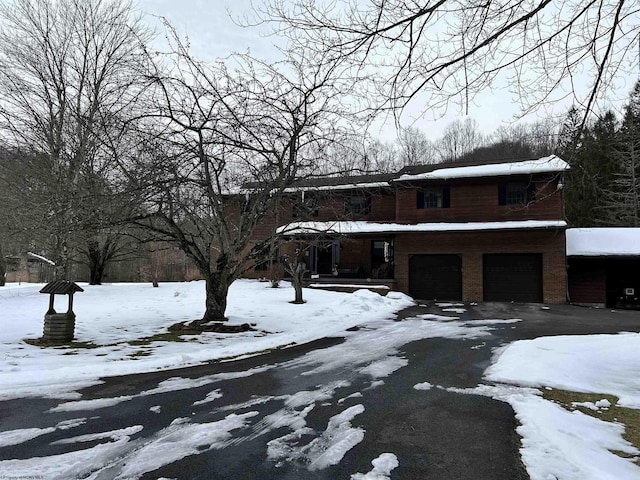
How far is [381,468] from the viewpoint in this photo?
320 cm

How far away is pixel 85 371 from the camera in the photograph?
622 cm

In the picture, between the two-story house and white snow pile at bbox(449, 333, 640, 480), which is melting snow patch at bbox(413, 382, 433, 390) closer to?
white snow pile at bbox(449, 333, 640, 480)

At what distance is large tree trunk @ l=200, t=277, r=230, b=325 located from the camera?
1034 centimetres

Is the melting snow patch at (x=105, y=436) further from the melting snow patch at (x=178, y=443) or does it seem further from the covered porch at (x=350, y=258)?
the covered porch at (x=350, y=258)

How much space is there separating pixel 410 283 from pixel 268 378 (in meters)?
16.6

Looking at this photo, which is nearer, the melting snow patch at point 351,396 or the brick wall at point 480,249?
the melting snow patch at point 351,396

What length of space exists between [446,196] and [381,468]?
65.7ft

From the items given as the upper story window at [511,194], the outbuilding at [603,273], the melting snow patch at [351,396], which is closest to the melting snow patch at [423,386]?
the melting snow patch at [351,396]

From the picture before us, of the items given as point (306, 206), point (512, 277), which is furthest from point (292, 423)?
point (512, 277)

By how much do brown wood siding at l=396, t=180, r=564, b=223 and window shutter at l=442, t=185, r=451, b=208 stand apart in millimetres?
167

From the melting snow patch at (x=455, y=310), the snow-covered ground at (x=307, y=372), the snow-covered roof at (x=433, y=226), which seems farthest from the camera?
the snow-covered roof at (x=433, y=226)

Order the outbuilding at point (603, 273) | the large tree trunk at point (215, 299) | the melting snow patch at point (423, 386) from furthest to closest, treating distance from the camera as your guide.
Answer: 1. the outbuilding at point (603, 273)
2. the large tree trunk at point (215, 299)
3. the melting snow patch at point (423, 386)

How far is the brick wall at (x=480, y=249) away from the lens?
19.5m

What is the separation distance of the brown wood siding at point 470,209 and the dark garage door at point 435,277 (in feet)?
6.91
